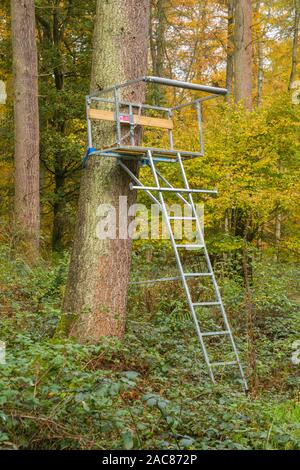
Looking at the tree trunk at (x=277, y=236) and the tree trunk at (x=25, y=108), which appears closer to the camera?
the tree trunk at (x=25, y=108)

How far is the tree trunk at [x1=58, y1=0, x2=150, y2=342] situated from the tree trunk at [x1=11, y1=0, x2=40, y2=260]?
6778 mm

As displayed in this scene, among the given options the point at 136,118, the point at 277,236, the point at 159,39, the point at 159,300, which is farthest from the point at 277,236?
the point at 136,118

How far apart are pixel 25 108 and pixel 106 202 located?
7668 mm

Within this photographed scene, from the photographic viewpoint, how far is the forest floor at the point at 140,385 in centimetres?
425

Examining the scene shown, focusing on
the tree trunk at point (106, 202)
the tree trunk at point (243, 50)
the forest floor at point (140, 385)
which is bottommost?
the forest floor at point (140, 385)

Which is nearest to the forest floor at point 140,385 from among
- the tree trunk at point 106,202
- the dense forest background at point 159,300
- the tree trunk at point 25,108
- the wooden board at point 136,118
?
the dense forest background at point 159,300

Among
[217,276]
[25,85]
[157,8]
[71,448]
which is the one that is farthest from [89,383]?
[157,8]

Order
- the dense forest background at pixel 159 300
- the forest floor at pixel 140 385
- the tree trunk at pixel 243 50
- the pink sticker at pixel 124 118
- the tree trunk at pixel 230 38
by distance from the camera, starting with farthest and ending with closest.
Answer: the tree trunk at pixel 230 38, the tree trunk at pixel 243 50, the pink sticker at pixel 124 118, the dense forest background at pixel 159 300, the forest floor at pixel 140 385

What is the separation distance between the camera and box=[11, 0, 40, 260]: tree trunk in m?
13.8

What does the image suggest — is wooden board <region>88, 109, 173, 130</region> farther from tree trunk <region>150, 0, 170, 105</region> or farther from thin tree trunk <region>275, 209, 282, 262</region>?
tree trunk <region>150, 0, 170, 105</region>

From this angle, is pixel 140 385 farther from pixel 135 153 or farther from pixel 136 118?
pixel 136 118

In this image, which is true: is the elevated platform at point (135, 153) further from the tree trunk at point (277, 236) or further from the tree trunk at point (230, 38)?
the tree trunk at point (230, 38)

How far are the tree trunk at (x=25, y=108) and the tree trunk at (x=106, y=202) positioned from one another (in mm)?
6778
